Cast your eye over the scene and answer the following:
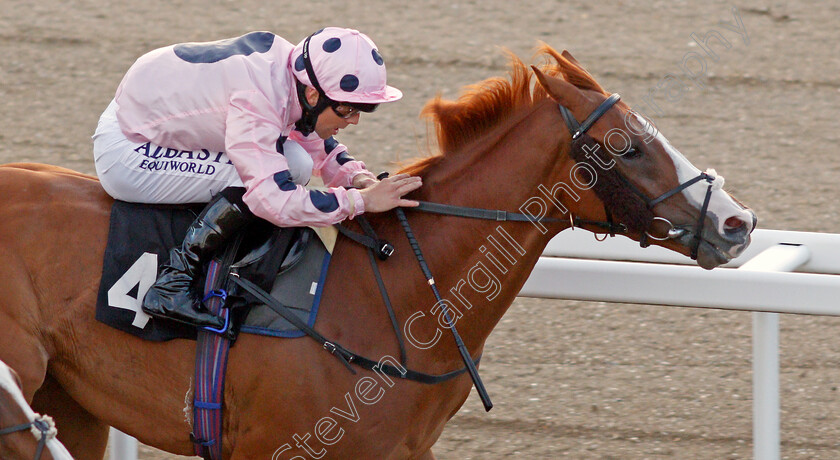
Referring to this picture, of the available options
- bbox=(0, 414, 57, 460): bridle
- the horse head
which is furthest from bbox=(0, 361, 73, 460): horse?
the horse head

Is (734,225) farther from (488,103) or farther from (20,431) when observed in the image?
(20,431)

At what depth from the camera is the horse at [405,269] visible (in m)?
3.34

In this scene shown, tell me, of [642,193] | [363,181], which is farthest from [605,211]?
[363,181]

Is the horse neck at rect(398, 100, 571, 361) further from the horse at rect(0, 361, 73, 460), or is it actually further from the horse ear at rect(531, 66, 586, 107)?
the horse at rect(0, 361, 73, 460)

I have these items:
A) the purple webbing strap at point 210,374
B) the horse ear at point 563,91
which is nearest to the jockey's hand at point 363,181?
the purple webbing strap at point 210,374

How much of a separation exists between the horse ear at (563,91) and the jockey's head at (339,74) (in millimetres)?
466

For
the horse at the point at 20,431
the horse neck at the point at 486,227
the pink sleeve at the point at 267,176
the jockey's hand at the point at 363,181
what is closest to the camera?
the horse at the point at 20,431

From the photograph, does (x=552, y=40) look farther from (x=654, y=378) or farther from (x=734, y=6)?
(x=654, y=378)

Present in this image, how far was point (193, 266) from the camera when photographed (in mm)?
3396

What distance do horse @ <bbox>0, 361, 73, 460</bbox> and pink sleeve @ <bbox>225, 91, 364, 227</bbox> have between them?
3.00 ft

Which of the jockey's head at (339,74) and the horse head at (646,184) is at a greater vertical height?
the jockey's head at (339,74)

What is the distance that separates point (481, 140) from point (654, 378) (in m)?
2.18

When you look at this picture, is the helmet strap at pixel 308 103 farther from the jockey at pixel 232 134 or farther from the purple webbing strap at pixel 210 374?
the purple webbing strap at pixel 210 374

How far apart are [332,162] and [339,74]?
64 centimetres
